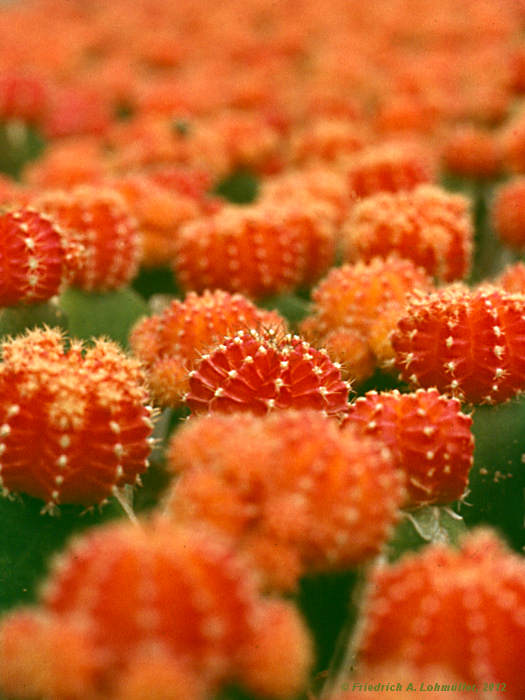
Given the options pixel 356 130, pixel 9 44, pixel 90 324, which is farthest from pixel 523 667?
pixel 9 44

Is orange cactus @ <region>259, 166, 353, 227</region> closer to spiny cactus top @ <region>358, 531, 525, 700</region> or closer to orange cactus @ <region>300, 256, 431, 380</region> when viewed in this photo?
orange cactus @ <region>300, 256, 431, 380</region>

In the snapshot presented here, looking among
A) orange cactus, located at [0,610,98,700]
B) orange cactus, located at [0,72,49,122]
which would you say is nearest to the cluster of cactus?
orange cactus, located at [0,610,98,700]

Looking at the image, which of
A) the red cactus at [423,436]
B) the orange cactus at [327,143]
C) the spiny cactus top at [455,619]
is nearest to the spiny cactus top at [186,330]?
the red cactus at [423,436]

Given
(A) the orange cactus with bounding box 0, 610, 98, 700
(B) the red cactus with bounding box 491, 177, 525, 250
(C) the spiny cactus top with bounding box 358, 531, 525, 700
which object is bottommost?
(B) the red cactus with bounding box 491, 177, 525, 250

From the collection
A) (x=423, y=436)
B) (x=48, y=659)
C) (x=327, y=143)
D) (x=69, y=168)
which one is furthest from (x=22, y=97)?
(x=48, y=659)

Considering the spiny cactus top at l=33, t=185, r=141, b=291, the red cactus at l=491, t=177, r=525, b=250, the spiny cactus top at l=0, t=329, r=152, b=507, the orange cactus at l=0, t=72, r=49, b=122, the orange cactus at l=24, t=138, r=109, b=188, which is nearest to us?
the spiny cactus top at l=0, t=329, r=152, b=507

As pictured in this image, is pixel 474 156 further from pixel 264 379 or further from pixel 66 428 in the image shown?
pixel 66 428
